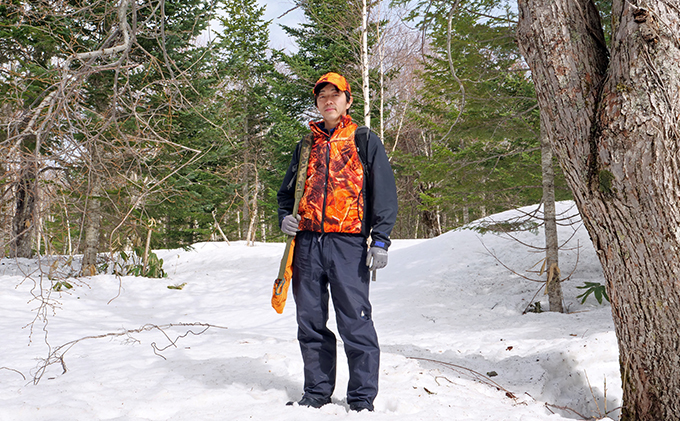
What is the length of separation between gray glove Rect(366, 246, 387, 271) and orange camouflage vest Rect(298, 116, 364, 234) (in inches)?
6.3


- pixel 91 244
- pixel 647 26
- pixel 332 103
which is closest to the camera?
pixel 647 26

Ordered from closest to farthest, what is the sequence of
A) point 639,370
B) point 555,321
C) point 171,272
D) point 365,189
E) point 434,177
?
point 639,370
point 365,189
point 555,321
point 434,177
point 171,272

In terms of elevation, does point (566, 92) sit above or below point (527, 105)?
below

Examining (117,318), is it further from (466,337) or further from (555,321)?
(555,321)

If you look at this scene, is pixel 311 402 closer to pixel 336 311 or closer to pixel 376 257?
pixel 336 311

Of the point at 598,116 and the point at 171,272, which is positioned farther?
the point at 171,272

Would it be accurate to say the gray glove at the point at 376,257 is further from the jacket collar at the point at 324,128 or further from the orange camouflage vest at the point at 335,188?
the jacket collar at the point at 324,128

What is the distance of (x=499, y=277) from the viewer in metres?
7.13

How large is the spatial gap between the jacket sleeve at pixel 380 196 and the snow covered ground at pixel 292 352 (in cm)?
97

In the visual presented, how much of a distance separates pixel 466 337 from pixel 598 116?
10.4 ft

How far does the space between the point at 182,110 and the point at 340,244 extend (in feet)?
23.8

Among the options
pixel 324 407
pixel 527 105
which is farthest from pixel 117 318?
pixel 527 105

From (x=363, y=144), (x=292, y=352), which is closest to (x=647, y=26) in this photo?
(x=363, y=144)

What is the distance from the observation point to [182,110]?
28.2 ft
